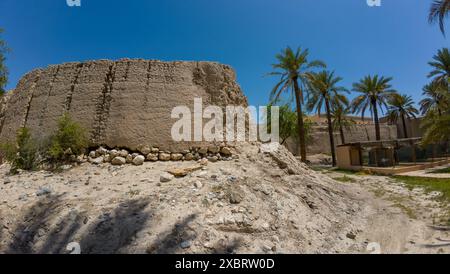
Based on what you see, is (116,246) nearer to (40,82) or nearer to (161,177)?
(161,177)

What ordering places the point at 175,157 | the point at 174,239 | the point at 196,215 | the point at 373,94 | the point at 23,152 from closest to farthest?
the point at 174,239 < the point at 196,215 < the point at 23,152 < the point at 175,157 < the point at 373,94

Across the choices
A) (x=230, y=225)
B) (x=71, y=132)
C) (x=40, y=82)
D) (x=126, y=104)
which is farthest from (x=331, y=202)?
(x=40, y=82)

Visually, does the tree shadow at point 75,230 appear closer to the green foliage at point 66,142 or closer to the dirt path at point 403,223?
the green foliage at point 66,142

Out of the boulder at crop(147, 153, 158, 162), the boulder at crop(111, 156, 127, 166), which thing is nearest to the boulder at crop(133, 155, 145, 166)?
the boulder at crop(147, 153, 158, 162)

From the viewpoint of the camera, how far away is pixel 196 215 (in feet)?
15.7

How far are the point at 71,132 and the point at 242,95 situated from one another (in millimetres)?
5348

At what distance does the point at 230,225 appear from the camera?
4723 millimetres

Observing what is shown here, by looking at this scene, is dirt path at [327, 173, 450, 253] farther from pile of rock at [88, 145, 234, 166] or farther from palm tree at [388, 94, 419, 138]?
palm tree at [388, 94, 419, 138]

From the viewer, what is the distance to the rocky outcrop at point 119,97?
23.4 feet

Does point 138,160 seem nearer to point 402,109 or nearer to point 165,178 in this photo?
point 165,178

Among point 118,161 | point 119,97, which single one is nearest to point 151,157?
point 118,161

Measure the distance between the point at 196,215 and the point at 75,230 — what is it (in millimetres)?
2061

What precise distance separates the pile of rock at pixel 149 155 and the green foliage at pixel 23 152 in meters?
1.52
